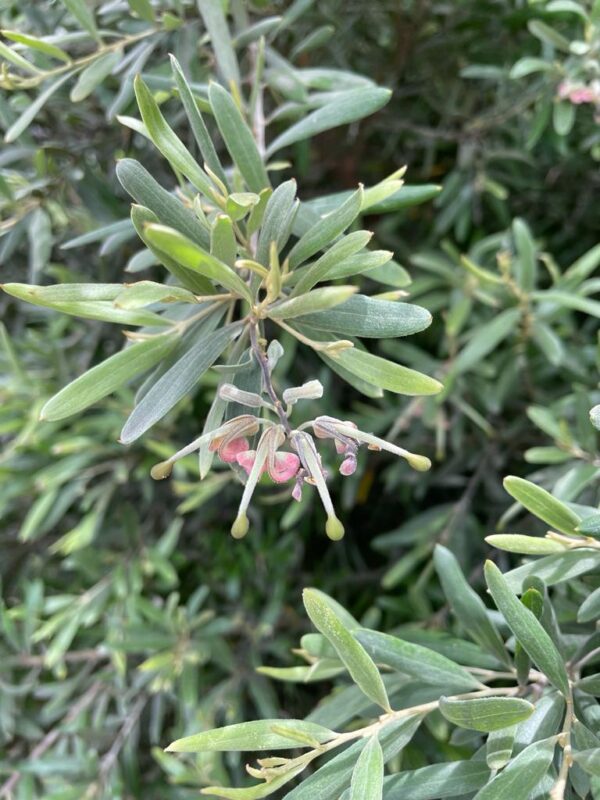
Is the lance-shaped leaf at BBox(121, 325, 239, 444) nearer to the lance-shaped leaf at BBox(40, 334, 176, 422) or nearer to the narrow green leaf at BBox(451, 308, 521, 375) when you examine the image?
the lance-shaped leaf at BBox(40, 334, 176, 422)

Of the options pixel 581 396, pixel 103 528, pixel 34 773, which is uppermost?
pixel 581 396

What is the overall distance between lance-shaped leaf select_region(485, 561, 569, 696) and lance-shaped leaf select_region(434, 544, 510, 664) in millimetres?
121

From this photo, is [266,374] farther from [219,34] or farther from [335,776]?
[219,34]

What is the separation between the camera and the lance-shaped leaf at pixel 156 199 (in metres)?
0.48

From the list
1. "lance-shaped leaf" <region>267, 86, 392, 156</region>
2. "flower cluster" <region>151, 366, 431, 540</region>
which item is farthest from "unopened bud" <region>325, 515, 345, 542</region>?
"lance-shaped leaf" <region>267, 86, 392, 156</region>

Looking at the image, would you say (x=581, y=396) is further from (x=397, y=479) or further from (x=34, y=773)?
(x=34, y=773)

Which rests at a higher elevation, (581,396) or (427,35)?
(427,35)

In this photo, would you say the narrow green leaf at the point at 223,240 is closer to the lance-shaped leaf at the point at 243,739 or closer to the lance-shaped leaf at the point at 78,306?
the lance-shaped leaf at the point at 78,306

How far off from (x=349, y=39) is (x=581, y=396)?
29.9 inches

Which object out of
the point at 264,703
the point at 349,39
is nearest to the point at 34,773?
the point at 264,703

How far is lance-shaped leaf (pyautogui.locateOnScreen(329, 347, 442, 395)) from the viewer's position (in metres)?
0.46

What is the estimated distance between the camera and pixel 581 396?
2.81 feet

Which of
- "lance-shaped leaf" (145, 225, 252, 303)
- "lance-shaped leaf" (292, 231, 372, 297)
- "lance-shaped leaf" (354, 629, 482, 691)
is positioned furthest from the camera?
"lance-shaped leaf" (354, 629, 482, 691)

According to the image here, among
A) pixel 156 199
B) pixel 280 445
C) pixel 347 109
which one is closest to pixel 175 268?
pixel 156 199
